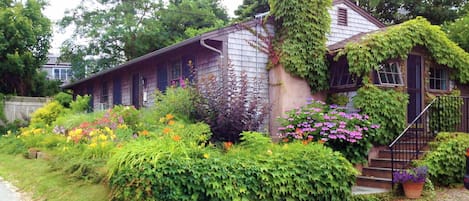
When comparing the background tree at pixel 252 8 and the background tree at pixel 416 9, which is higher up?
the background tree at pixel 252 8

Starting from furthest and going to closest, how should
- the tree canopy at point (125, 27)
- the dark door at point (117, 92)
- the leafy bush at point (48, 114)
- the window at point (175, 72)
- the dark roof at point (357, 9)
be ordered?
the tree canopy at point (125, 27) < the dark door at point (117, 92) < the leafy bush at point (48, 114) < the window at point (175, 72) < the dark roof at point (357, 9)

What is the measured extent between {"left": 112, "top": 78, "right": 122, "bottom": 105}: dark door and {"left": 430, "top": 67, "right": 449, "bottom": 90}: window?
1240 centimetres

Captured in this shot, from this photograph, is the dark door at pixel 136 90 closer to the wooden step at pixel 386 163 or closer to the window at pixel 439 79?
the wooden step at pixel 386 163

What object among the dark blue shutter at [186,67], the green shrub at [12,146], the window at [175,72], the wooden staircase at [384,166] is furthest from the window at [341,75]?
the green shrub at [12,146]

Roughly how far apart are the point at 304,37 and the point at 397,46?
7.51ft

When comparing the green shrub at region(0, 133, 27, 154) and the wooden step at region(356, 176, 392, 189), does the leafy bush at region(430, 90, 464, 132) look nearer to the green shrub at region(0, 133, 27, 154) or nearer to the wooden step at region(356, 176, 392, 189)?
the wooden step at region(356, 176, 392, 189)

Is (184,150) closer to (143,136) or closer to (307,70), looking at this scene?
(143,136)

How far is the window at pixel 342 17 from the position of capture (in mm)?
12969

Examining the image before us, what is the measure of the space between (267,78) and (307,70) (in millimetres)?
1106

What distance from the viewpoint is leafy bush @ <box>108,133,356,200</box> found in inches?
236

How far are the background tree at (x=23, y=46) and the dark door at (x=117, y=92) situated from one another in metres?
6.26

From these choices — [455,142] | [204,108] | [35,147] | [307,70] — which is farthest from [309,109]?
[35,147]

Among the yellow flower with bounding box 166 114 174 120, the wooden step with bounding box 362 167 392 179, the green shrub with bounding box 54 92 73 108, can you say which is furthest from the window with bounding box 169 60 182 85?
the green shrub with bounding box 54 92 73 108

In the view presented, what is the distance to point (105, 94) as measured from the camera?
68.2 ft
